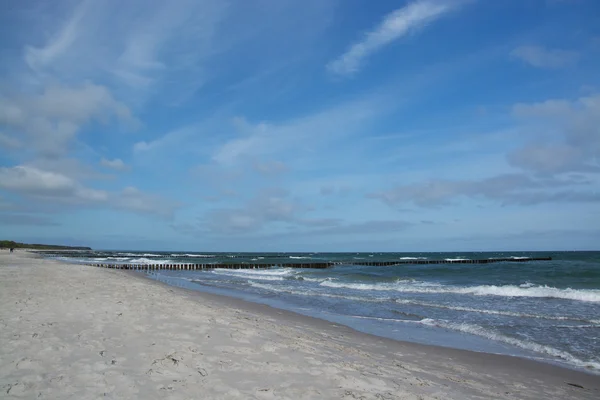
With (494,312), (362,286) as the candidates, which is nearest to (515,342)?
(494,312)

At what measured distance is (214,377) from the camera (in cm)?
509

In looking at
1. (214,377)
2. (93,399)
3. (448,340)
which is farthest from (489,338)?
(93,399)

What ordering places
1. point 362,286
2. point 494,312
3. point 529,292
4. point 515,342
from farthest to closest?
point 362,286 → point 529,292 → point 494,312 → point 515,342

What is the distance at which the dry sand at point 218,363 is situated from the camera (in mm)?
4676

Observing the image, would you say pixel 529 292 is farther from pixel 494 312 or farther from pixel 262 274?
pixel 262 274

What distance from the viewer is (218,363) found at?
224 inches

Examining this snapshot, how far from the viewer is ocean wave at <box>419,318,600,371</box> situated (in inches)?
335

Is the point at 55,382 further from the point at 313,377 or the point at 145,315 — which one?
the point at 145,315

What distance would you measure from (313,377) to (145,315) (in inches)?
199

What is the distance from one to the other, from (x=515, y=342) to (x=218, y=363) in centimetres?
805

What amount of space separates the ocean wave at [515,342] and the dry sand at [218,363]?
932 millimetres

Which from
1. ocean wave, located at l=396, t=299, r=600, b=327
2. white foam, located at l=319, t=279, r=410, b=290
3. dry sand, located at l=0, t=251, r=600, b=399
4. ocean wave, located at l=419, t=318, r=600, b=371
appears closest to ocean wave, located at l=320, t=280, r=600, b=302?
white foam, located at l=319, t=279, r=410, b=290

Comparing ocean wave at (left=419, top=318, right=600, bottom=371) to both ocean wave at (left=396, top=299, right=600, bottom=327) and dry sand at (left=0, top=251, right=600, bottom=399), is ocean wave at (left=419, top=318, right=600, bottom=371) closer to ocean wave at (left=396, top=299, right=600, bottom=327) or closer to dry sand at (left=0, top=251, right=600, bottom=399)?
dry sand at (left=0, top=251, right=600, bottom=399)

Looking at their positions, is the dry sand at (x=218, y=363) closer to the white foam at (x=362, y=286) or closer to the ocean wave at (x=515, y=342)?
the ocean wave at (x=515, y=342)
